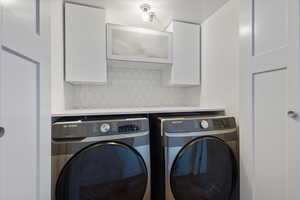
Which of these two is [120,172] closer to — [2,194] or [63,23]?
[2,194]

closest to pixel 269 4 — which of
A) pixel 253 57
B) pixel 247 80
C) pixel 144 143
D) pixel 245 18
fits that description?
pixel 245 18

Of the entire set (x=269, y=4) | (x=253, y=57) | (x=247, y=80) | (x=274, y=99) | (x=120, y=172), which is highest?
(x=269, y=4)

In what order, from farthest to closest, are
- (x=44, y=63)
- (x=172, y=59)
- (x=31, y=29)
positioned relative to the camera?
(x=172, y=59) < (x=44, y=63) < (x=31, y=29)

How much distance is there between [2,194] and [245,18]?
5.41 feet

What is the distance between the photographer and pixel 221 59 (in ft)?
5.14

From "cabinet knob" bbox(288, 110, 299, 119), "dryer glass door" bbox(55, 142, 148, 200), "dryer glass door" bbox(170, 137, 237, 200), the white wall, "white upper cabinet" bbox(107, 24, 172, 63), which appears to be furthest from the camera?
"white upper cabinet" bbox(107, 24, 172, 63)

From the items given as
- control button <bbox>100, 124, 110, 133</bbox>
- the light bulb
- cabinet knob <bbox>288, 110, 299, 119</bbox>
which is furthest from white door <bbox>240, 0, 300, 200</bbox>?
control button <bbox>100, 124, 110, 133</bbox>

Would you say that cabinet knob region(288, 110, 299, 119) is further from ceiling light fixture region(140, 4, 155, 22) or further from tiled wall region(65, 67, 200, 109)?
ceiling light fixture region(140, 4, 155, 22)

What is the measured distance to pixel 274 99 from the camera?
971mm

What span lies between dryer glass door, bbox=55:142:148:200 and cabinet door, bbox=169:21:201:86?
109 cm

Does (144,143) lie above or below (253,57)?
below

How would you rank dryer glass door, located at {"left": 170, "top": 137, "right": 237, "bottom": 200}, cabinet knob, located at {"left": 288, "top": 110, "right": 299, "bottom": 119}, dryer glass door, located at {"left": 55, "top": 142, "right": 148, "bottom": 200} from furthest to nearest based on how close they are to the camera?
1. dryer glass door, located at {"left": 170, "top": 137, "right": 237, "bottom": 200}
2. dryer glass door, located at {"left": 55, "top": 142, "right": 148, "bottom": 200}
3. cabinet knob, located at {"left": 288, "top": 110, "right": 299, "bottom": 119}

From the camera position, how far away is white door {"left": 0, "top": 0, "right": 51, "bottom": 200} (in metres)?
0.54

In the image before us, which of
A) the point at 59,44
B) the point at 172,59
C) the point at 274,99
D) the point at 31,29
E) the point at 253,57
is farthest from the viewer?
the point at 172,59
